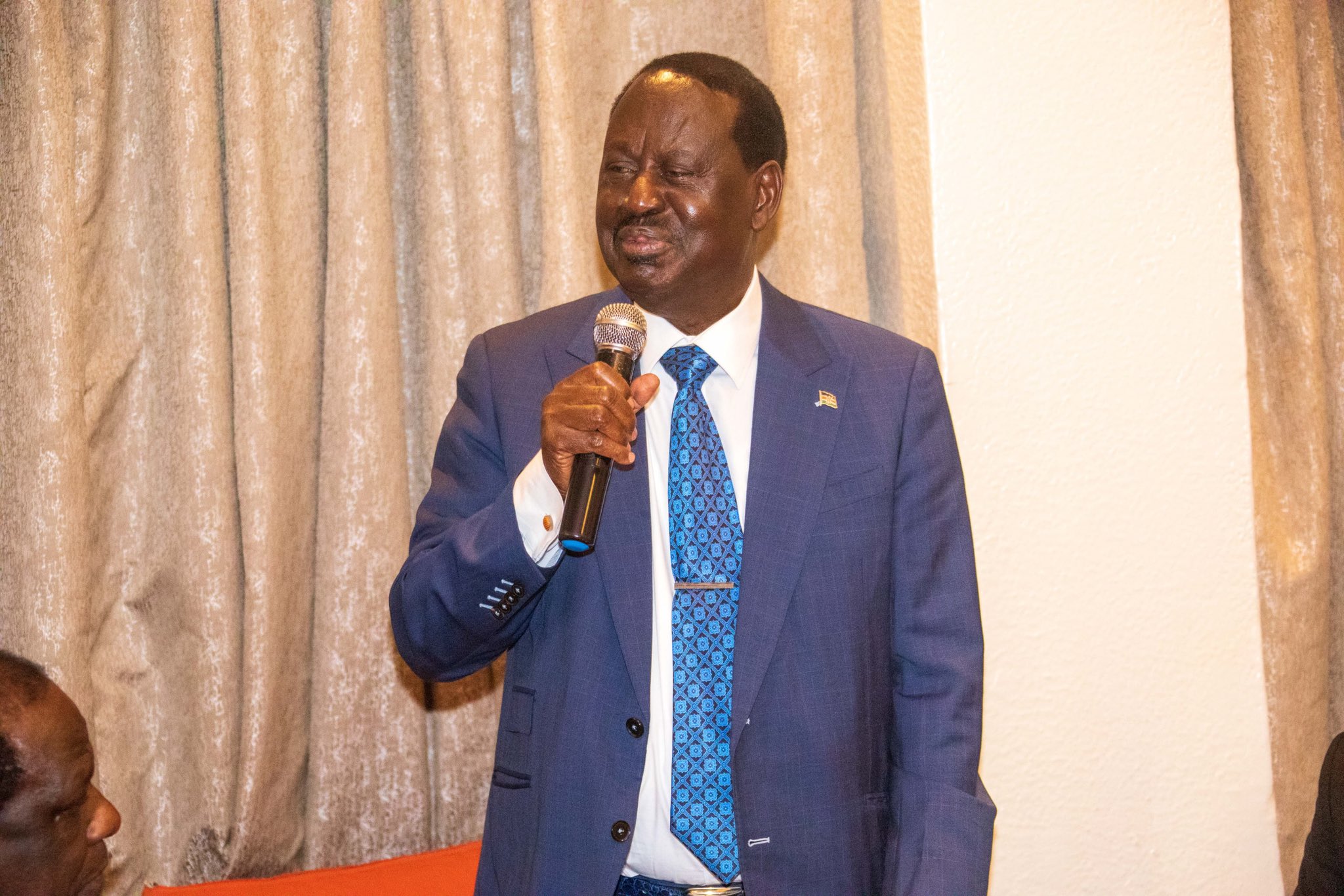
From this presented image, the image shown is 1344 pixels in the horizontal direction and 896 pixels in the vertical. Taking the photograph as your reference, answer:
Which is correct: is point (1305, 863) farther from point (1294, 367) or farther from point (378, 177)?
point (378, 177)

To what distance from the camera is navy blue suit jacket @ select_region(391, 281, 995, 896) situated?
170 cm

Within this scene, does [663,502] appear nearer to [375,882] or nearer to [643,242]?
[643,242]

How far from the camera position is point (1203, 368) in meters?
2.37

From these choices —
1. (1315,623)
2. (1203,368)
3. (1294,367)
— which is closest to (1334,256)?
(1294,367)

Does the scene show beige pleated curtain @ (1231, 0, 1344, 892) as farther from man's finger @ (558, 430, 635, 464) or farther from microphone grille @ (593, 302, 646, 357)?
man's finger @ (558, 430, 635, 464)

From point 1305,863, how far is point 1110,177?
1329 mm

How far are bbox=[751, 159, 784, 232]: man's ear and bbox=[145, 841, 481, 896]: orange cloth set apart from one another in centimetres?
135

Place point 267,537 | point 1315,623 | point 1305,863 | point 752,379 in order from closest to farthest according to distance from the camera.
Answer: point 752,379, point 1305,863, point 267,537, point 1315,623

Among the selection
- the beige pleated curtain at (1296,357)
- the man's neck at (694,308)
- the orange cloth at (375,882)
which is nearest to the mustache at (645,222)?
the man's neck at (694,308)

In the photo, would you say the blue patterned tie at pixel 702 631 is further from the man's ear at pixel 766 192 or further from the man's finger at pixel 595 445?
the man's ear at pixel 766 192

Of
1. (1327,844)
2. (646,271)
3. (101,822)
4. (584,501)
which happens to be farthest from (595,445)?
(1327,844)

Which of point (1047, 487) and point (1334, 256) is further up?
point (1334, 256)

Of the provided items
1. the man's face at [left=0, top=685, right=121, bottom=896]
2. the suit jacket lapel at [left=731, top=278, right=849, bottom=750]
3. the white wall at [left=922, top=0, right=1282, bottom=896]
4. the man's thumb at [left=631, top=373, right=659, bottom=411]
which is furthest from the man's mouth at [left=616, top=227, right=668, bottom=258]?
the man's face at [left=0, top=685, right=121, bottom=896]

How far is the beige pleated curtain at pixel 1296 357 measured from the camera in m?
3.14
